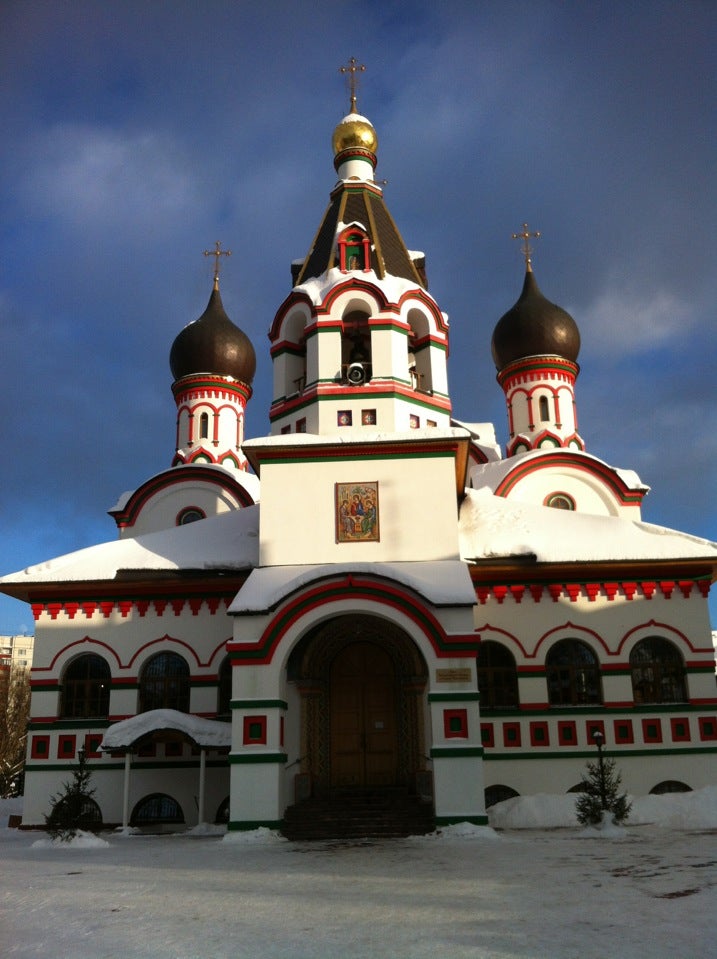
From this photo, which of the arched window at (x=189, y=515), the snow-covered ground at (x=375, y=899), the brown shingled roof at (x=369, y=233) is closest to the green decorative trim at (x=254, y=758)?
the snow-covered ground at (x=375, y=899)

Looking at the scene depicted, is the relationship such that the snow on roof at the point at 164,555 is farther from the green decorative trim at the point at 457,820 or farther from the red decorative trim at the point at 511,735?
the green decorative trim at the point at 457,820

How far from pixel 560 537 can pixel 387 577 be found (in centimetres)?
456

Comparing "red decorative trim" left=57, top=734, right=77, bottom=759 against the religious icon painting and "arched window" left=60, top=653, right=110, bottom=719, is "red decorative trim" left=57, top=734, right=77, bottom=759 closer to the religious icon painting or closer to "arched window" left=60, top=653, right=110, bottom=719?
"arched window" left=60, top=653, right=110, bottom=719

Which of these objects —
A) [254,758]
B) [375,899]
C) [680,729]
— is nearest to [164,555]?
[254,758]

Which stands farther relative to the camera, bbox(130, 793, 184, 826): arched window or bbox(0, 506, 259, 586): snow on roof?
bbox(0, 506, 259, 586): snow on roof

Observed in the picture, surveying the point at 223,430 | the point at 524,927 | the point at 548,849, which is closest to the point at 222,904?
the point at 524,927

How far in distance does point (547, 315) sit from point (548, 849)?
53.7ft

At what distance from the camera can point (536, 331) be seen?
23.2 m

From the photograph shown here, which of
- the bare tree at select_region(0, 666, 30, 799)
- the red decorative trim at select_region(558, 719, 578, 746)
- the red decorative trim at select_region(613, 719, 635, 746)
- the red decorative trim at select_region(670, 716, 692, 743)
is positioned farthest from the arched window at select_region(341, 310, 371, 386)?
the bare tree at select_region(0, 666, 30, 799)

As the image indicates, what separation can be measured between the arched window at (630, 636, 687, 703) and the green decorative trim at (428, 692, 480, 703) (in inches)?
153

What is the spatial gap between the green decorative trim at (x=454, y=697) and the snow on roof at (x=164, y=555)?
14.9ft

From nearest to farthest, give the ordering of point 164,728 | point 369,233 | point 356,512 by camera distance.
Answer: point 164,728, point 356,512, point 369,233

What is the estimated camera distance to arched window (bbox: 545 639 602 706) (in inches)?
571

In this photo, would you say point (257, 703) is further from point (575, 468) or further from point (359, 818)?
point (575, 468)
